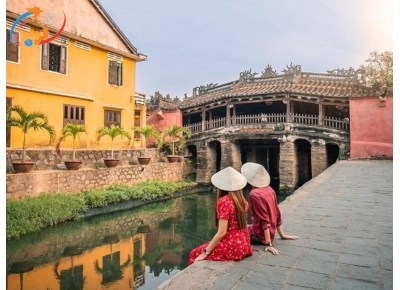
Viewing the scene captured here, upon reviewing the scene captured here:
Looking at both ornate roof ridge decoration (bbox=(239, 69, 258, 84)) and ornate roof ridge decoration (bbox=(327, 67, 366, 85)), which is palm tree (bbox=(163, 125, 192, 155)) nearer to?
ornate roof ridge decoration (bbox=(239, 69, 258, 84))

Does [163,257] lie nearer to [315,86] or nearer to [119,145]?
[119,145]

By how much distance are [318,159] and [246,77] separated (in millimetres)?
6506

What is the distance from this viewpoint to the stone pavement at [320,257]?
98.0 inches

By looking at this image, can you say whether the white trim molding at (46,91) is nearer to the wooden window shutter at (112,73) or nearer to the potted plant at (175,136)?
the wooden window shutter at (112,73)

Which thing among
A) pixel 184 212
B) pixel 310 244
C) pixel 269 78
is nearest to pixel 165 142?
pixel 184 212

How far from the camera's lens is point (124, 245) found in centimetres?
748

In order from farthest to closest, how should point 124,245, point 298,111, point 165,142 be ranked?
point 298,111 → point 165,142 → point 124,245

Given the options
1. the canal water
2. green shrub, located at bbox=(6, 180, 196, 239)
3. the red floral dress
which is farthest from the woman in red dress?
green shrub, located at bbox=(6, 180, 196, 239)

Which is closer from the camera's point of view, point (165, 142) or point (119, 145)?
point (119, 145)

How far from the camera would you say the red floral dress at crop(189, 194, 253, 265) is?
290cm

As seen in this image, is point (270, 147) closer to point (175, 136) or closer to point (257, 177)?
point (175, 136)

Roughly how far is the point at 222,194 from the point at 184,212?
7.91 m

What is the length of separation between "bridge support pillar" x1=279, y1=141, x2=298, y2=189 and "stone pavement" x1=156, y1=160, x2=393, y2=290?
26.7 ft

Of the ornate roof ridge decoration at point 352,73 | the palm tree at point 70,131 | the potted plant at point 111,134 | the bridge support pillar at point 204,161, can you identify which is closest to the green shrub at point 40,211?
the palm tree at point 70,131
